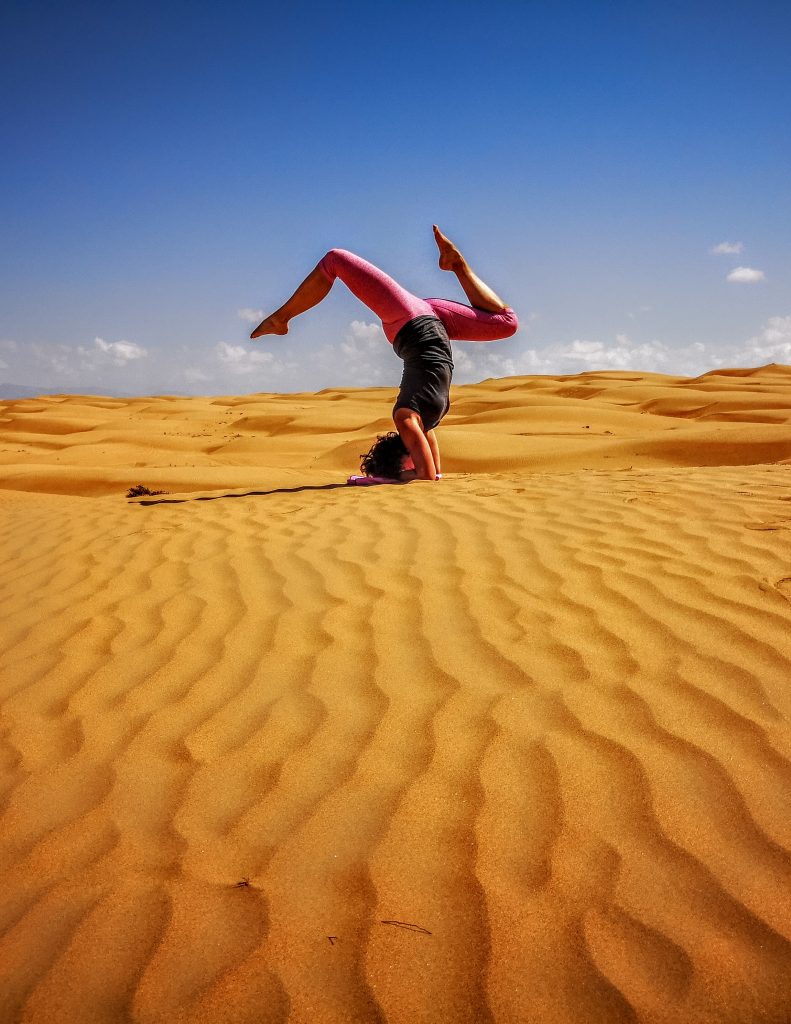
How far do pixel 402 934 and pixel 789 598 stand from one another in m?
2.01

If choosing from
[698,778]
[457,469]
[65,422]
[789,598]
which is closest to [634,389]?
[457,469]

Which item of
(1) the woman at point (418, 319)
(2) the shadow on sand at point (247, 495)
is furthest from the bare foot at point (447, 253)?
(2) the shadow on sand at point (247, 495)

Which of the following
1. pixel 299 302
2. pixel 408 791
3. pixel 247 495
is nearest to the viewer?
pixel 408 791

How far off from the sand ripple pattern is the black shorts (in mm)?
2202

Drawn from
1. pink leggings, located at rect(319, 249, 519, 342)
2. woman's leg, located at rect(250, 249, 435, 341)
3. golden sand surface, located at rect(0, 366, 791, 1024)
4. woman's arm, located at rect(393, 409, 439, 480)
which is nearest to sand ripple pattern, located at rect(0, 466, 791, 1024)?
golden sand surface, located at rect(0, 366, 791, 1024)

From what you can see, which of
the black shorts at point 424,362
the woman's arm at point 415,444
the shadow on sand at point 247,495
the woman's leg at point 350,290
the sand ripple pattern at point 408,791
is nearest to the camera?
the sand ripple pattern at point 408,791

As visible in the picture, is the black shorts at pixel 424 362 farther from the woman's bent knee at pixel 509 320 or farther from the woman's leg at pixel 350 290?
the woman's bent knee at pixel 509 320

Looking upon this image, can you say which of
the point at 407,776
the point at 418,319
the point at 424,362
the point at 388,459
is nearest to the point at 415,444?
the point at 388,459

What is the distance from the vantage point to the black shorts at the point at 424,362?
16.4ft

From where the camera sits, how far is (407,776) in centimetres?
162

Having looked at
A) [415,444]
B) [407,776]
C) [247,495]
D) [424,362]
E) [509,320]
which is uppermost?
[509,320]

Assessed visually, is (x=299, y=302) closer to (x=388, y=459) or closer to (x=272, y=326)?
(x=272, y=326)

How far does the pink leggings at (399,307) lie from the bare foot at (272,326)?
0.50 metres

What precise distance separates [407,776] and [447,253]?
4.26 meters
